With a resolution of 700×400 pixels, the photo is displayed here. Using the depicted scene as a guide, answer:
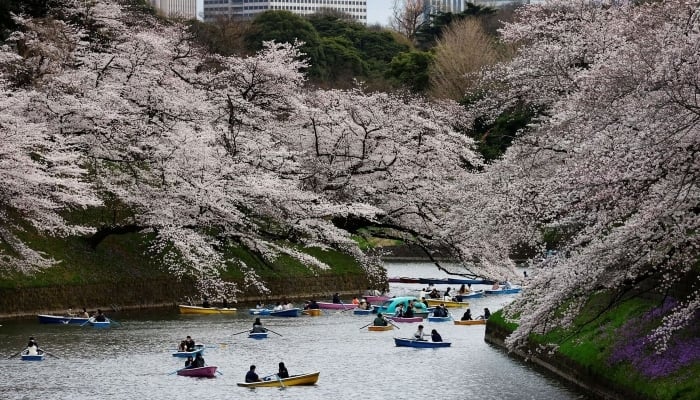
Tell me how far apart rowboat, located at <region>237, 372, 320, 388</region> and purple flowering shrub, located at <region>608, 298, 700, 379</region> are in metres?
8.44

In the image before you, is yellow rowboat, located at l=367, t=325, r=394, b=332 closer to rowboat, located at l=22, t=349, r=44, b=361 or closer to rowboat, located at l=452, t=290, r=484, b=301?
rowboat, located at l=452, t=290, r=484, b=301

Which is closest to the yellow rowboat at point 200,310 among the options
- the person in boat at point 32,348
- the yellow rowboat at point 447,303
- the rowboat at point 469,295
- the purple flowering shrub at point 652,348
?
the yellow rowboat at point 447,303

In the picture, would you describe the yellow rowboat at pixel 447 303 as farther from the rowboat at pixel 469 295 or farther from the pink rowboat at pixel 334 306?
the pink rowboat at pixel 334 306

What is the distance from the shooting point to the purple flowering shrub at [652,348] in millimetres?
23983

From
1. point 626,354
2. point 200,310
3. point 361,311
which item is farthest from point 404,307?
point 626,354

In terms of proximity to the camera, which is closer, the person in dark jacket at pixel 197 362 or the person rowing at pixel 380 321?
the person in dark jacket at pixel 197 362

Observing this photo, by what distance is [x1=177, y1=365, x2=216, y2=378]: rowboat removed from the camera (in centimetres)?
3145

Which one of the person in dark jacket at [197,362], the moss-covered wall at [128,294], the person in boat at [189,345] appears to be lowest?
the person in dark jacket at [197,362]

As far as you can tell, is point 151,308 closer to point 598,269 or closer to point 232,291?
point 232,291

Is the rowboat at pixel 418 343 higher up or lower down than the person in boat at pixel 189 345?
lower down

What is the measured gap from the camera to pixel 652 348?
25516 mm

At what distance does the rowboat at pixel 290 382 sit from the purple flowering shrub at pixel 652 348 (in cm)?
844

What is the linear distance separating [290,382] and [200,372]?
9.33ft

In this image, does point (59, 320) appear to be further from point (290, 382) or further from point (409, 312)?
point (409, 312)
